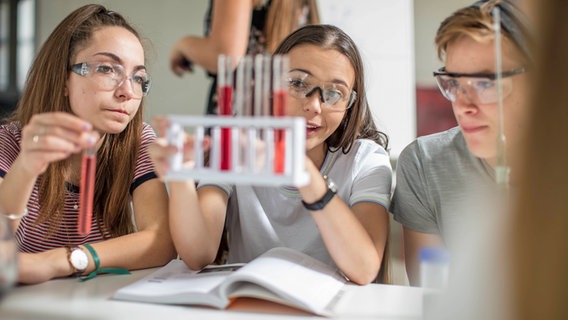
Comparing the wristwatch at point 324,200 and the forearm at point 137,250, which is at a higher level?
the wristwatch at point 324,200

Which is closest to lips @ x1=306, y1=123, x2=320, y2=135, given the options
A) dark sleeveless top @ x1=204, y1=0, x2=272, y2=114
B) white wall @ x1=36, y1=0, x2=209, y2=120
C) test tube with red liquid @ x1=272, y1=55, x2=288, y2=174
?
test tube with red liquid @ x1=272, y1=55, x2=288, y2=174

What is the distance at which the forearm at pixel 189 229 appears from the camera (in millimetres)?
1122

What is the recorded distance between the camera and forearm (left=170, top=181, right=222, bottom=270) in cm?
112

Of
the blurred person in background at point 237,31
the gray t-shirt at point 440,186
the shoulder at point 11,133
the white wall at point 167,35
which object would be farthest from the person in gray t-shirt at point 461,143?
the white wall at point 167,35

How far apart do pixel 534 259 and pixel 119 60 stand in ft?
3.35

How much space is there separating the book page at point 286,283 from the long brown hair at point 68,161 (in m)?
0.44

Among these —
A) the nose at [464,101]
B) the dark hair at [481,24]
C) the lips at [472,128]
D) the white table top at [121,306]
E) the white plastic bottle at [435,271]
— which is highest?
the dark hair at [481,24]

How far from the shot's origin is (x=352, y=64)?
4.36ft

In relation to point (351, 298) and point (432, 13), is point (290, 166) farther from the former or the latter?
point (432, 13)

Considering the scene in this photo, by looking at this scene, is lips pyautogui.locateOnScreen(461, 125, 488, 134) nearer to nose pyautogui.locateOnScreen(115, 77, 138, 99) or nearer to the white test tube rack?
the white test tube rack

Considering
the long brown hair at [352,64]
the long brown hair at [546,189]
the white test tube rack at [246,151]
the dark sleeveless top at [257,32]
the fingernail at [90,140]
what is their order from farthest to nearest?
the dark sleeveless top at [257,32] → the long brown hair at [352,64] → the fingernail at [90,140] → the white test tube rack at [246,151] → the long brown hair at [546,189]

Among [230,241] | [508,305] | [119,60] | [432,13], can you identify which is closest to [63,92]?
[119,60]

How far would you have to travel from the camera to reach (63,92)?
1292 mm

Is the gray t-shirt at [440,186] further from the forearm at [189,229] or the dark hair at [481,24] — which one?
the forearm at [189,229]
